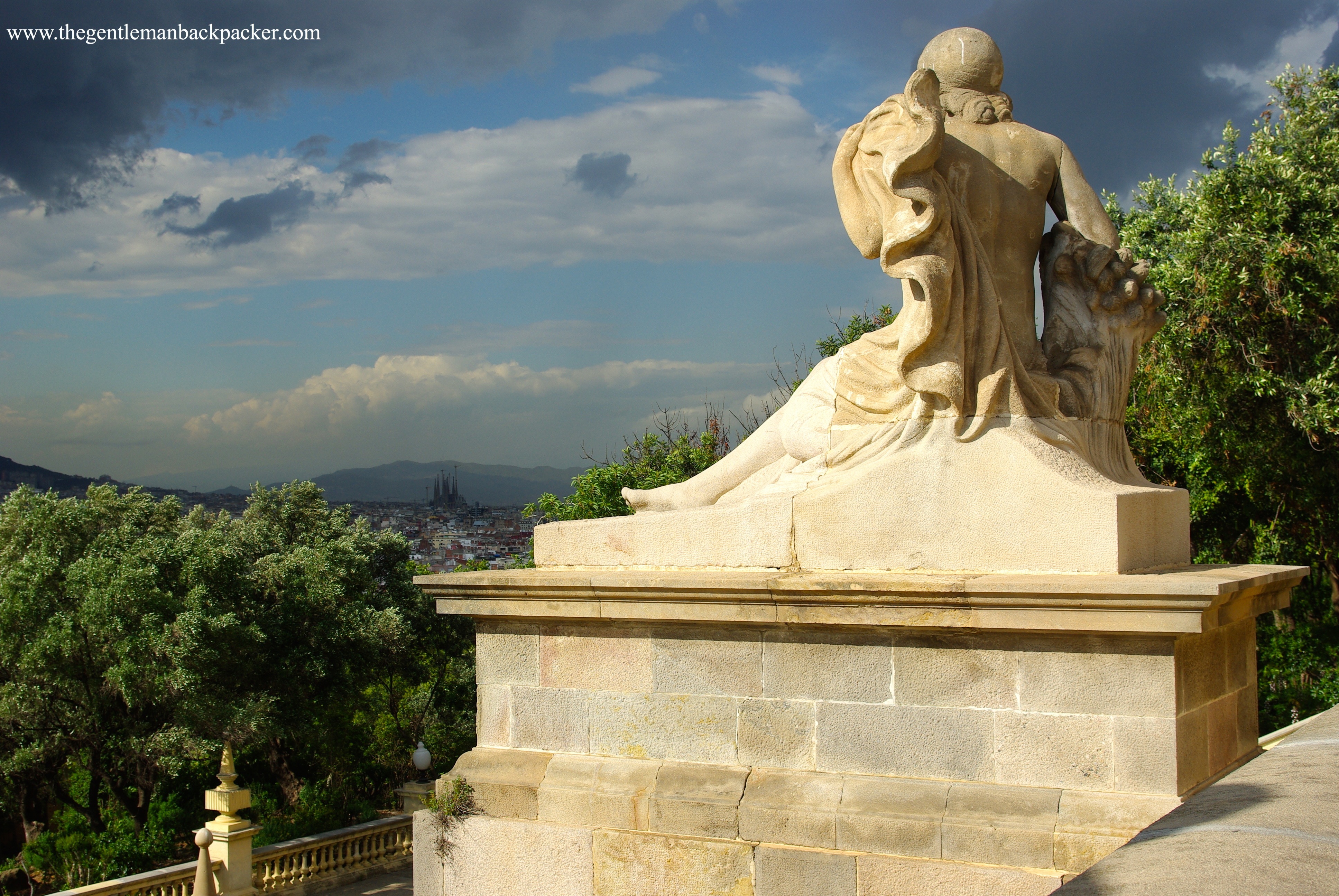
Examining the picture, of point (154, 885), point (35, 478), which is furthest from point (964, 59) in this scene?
point (35, 478)

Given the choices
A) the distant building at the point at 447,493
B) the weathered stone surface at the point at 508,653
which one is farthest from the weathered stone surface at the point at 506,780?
the distant building at the point at 447,493

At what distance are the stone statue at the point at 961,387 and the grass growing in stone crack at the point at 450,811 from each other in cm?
118

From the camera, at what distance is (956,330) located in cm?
448

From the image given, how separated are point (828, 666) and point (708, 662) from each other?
527mm

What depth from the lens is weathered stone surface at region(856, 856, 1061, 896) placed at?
391cm

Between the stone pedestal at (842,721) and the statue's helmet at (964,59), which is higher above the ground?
the statue's helmet at (964,59)

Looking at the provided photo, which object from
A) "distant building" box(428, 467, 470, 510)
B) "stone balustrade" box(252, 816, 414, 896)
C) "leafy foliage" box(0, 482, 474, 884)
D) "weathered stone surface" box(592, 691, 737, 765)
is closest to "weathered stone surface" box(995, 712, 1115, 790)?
"weathered stone surface" box(592, 691, 737, 765)

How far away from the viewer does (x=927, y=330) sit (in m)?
4.41

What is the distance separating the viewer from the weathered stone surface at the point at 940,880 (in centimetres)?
391

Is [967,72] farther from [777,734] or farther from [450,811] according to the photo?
[450,811]

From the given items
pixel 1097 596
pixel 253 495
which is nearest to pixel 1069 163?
pixel 1097 596

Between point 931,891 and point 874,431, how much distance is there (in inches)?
69.9

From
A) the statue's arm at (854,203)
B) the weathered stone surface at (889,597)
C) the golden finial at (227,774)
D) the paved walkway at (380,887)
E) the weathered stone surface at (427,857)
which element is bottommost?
the paved walkway at (380,887)

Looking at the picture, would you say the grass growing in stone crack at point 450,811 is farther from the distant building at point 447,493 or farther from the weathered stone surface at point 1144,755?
the distant building at point 447,493
